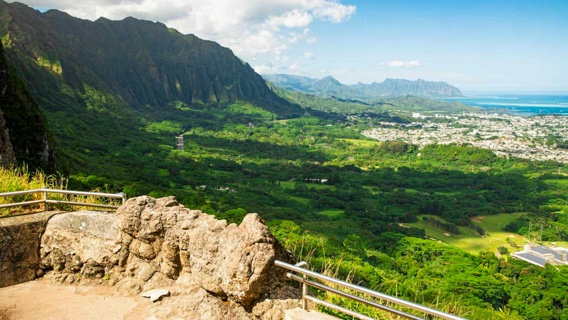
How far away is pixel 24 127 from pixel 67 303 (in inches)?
1202

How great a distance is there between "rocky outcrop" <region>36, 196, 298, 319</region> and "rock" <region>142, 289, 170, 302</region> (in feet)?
0.42

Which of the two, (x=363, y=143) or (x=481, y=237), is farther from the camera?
(x=363, y=143)

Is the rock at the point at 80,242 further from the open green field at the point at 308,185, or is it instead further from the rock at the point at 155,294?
the open green field at the point at 308,185

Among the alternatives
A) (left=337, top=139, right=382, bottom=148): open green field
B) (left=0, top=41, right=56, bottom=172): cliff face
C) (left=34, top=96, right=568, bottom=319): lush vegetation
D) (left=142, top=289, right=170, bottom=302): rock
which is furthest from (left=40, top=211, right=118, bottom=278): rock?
(left=337, top=139, right=382, bottom=148): open green field

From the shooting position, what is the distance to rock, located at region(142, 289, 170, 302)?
21.2ft

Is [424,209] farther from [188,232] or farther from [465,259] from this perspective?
[188,232]

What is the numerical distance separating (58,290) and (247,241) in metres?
4.25

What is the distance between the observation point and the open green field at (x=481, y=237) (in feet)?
199

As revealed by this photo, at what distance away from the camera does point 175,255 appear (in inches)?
266

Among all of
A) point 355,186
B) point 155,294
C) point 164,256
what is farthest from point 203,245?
point 355,186

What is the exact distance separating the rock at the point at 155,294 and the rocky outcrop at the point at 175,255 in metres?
0.13

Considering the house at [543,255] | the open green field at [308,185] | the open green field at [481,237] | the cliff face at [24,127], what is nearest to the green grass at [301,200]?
the open green field at [308,185]

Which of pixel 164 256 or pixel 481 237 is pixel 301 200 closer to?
pixel 481 237

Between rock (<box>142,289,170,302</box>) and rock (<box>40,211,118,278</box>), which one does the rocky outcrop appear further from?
rock (<box>142,289,170,302</box>)
